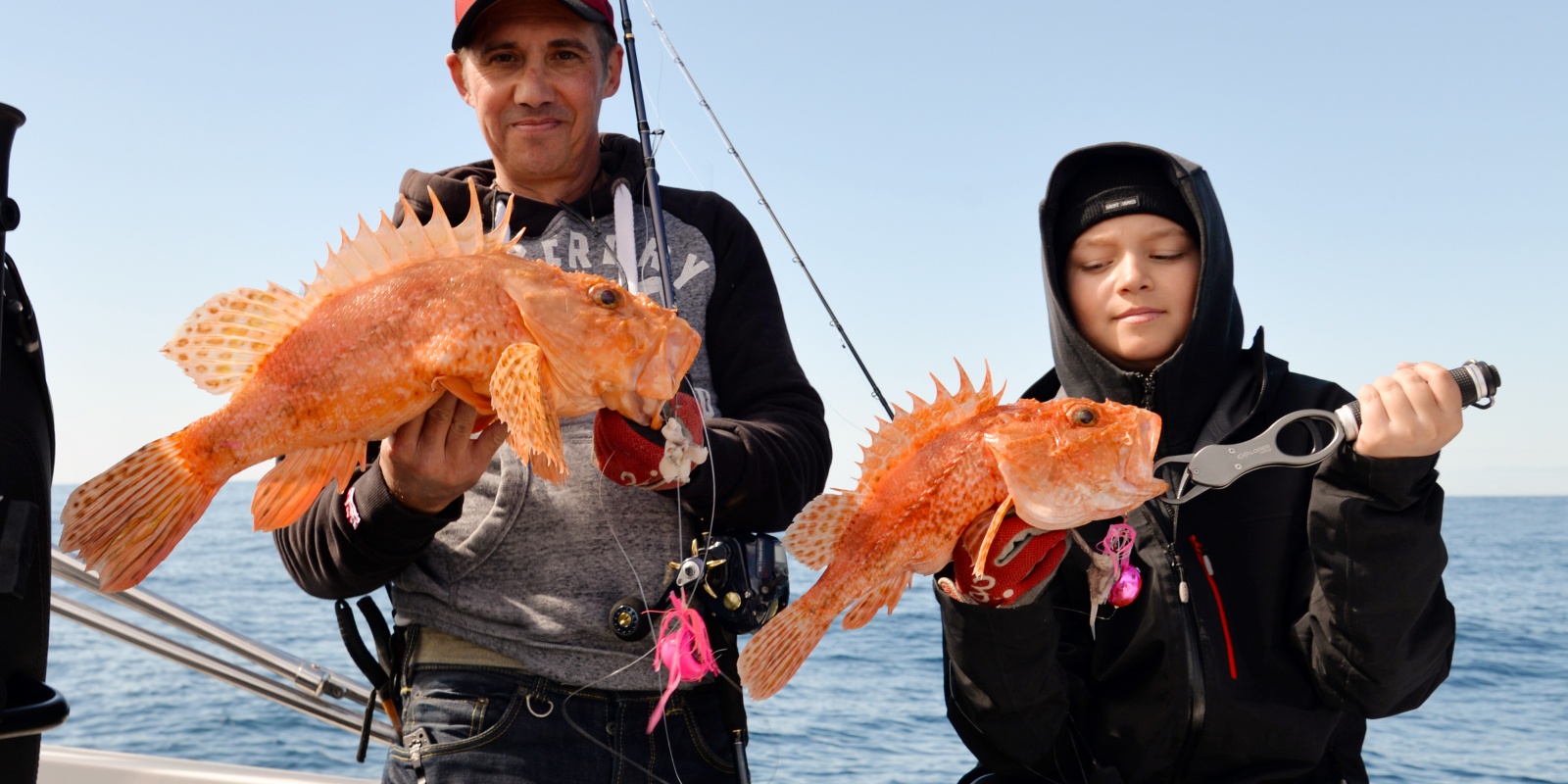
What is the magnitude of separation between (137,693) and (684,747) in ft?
62.1

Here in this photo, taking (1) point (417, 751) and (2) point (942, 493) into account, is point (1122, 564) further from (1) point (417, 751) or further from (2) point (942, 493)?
(1) point (417, 751)

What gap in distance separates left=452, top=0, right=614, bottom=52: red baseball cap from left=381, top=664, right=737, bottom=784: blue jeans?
1.73 m

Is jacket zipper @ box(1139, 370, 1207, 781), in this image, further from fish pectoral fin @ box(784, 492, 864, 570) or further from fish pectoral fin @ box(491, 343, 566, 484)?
fish pectoral fin @ box(491, 343, 566, 484)

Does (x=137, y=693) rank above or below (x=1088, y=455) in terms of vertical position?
below

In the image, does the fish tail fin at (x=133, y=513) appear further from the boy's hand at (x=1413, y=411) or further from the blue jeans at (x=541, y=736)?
the boy's hand at (x=1413, y=411)

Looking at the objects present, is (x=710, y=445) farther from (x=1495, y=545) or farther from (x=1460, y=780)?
(x=1495, y=545)

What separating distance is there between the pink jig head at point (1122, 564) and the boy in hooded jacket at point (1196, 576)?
13 centimetres

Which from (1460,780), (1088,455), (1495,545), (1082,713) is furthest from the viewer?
(1495,545)

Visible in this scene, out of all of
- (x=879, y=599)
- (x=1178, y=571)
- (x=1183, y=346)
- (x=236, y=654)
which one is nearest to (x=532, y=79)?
(x=879, y=599)

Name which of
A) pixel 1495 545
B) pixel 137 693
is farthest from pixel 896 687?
pixel 1495 545

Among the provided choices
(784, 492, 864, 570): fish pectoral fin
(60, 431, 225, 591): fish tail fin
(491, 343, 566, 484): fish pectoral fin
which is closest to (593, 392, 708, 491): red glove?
(491, 343, 566, 484): fish pectoral fin

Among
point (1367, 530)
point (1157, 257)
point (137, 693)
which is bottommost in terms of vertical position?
point (137, 693)

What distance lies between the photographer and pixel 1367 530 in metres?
2.62

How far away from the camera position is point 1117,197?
3242 mm
